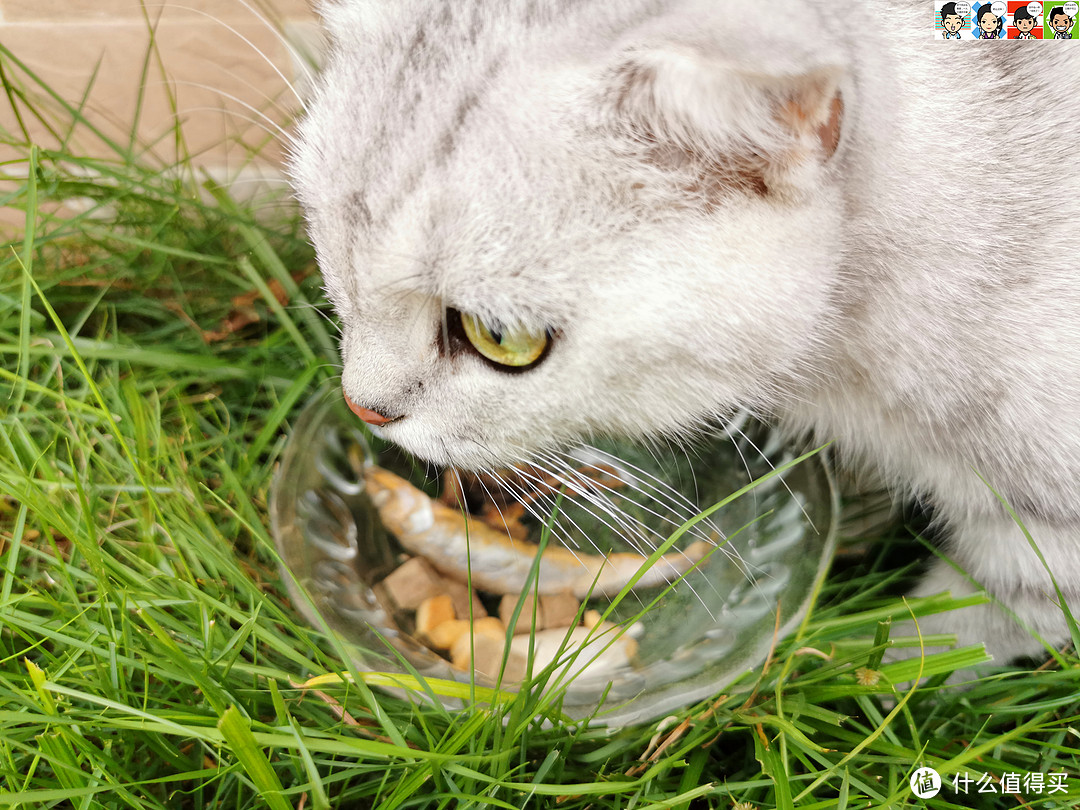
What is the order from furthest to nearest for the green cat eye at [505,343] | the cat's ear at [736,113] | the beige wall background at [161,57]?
the beige wall background at [161,57] → the green cat eye at [505,343] → the cat's ear at [736,113]

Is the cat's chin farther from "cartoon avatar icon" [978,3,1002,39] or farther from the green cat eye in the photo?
"cartoon avatar icon" [978,3,1002,39]

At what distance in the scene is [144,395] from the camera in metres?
1.06

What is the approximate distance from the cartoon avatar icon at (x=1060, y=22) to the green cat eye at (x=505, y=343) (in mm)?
518

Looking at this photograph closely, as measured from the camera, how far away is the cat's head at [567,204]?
0.49m

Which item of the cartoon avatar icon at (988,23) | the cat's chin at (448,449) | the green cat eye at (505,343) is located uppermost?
the cartoon avatar icon at (988,23)

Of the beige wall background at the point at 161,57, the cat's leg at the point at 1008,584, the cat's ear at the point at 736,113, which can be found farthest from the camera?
the beige wall background at the point at 161,57

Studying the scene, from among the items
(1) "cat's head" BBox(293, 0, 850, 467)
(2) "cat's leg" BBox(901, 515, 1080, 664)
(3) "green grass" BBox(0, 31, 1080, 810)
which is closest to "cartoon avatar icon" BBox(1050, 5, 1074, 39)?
(1) "cat's head" BBox(293, 0, 850, 467)

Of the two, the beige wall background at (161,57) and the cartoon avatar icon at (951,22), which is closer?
the cartoon avatar icon at (951,22)

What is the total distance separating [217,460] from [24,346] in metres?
0.26

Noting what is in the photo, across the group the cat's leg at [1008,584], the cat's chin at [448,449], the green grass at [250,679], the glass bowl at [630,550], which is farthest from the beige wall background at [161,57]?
the cat's leg at [1008,584]

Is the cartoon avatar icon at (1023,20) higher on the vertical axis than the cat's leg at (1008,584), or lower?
higher

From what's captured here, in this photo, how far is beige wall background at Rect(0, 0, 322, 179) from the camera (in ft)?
4.03

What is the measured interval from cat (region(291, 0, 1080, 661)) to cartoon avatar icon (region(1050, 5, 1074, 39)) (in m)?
0.03

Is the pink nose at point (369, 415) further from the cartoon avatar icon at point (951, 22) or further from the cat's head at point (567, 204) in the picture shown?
the cartoon avatar icon at point (951, 22)
